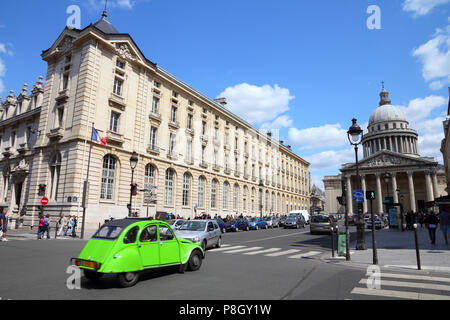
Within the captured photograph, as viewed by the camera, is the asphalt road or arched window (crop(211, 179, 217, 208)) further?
arched window (crop(211, 179, 217, 208))

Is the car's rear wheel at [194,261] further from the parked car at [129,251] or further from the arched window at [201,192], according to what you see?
the arched window at [201,192]

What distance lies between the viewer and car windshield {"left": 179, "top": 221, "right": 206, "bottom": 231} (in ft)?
47.7

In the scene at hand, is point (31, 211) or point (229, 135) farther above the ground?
point (229, 135)

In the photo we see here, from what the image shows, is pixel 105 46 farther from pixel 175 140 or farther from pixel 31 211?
pixel 31 211

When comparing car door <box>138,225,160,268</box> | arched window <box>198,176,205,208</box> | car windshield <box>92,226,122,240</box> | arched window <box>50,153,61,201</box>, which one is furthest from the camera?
arched window <box>198,176,205,208</box>

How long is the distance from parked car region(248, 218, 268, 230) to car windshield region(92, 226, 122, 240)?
1063 inches

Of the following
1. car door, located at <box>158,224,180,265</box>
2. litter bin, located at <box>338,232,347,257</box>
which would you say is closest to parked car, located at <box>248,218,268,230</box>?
litter bin, located at <box>338,232,347,257</box>

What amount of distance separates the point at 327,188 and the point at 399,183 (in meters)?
24.4

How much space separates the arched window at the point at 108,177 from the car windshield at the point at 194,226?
1499 centimetres

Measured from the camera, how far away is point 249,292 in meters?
6.26

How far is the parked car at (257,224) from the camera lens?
1312 inches

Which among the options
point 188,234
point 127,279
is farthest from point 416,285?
point 188,234

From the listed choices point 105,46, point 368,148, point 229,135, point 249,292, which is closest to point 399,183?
point 368,148

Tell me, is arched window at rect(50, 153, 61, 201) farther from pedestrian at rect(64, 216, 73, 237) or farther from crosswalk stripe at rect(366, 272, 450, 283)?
crosswalk stripe at rect(366, 272, 450, 283)
